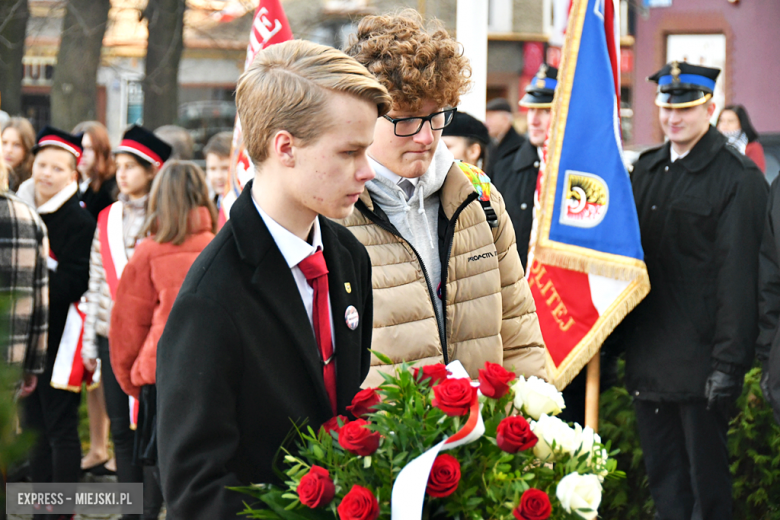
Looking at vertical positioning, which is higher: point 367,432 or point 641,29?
point 641,29

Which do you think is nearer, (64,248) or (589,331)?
(589,331)

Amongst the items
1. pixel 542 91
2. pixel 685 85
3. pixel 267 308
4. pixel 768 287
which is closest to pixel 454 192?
pixel 267 308

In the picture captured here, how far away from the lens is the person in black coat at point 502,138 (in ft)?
20.1

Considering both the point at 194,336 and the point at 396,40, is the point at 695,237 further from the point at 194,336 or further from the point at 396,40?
the point at 194,336

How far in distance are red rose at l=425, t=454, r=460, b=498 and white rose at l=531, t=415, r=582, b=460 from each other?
0.61 ft

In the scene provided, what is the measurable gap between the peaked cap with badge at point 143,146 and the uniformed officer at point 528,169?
2.16 meters

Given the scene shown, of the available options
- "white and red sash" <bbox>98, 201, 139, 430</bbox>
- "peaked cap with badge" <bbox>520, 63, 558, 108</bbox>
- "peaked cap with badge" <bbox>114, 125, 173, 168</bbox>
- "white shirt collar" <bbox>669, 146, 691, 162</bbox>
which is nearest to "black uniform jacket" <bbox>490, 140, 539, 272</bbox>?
"peaked cap with badge" <bbox>520, 63, 558, 108</bbox>

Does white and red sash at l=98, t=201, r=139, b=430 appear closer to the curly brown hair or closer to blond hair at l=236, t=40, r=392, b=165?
the curly brown hair

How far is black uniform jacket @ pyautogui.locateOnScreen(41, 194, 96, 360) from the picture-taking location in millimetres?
5246

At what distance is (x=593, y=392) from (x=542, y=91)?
231 centimetres

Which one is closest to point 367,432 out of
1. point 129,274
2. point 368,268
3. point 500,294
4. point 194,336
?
point 194,336

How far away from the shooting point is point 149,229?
4.61 m

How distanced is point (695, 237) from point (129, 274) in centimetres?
282

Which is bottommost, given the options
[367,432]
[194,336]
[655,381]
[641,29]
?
[655,381]
